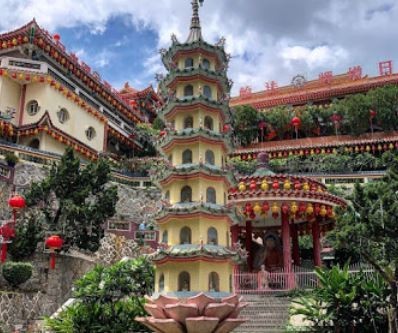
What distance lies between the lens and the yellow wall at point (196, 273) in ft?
38.6

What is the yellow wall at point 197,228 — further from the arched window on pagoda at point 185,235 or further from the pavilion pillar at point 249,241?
the pavilion pillar at point 249,241

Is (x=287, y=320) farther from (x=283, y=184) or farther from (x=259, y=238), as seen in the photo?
(x=259, y=238)

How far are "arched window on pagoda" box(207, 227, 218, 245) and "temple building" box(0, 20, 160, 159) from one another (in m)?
18.9

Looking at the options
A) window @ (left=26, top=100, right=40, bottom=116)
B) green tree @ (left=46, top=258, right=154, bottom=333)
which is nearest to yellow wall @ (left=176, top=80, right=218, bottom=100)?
green tree @ (left=46, top=258, right=154, bottom=333)

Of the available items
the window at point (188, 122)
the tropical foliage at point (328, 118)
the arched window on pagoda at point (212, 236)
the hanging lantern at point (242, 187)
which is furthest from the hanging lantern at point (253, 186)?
the tropical foliage at point (328, 118)

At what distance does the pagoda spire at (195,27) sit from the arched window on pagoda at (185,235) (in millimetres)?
5606

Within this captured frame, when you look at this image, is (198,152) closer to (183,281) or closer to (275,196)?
(183,281)

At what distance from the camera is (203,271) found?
11812mm

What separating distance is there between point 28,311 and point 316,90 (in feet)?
114

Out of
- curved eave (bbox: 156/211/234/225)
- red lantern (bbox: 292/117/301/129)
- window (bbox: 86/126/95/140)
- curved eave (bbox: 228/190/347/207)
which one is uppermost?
red lantern (bbox: 292/117/301/129)

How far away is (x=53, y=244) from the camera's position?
18.6m

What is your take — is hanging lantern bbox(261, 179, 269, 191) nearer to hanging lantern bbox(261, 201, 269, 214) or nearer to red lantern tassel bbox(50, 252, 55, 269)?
hanging lantern bbox(261, 201, 269, 214)

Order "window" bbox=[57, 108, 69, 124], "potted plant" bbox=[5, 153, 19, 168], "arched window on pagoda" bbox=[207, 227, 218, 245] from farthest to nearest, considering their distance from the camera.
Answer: "window" bbox=[57, 108, 69, 124]
"potted plant" bbox=[5, 153, 19, 168]
"arched window on pagoda" bbox=[207, 227, 218, 245]

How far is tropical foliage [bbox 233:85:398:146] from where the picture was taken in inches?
1463
